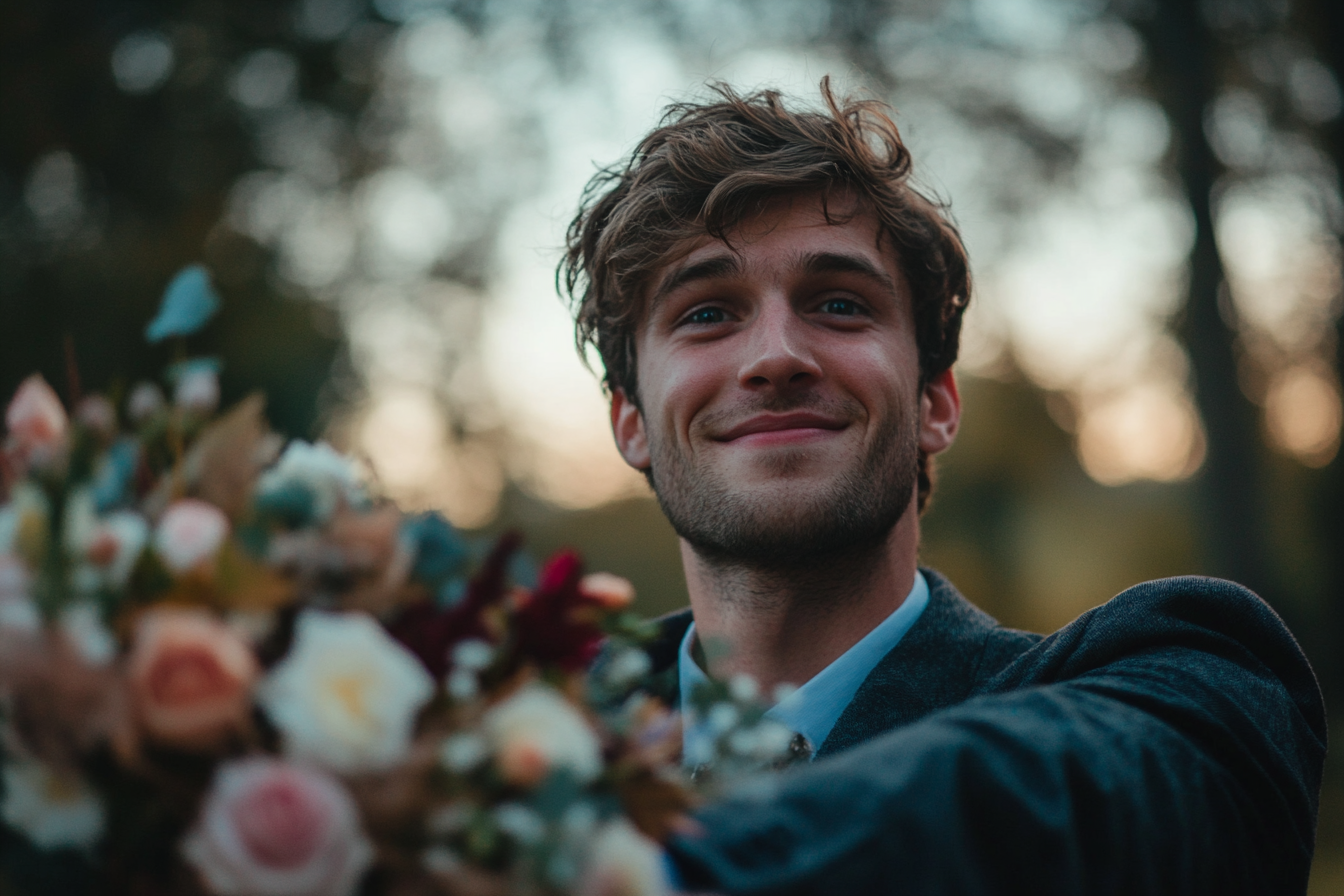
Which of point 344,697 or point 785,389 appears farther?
point 785,389

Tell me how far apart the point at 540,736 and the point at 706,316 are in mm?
2015

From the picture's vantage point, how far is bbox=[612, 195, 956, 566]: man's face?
2.70m

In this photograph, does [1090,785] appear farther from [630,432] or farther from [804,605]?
[630,432]

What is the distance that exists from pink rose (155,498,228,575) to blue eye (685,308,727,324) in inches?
77.1

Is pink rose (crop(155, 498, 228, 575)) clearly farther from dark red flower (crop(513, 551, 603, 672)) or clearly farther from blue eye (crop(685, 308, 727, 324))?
blue eye (crop(685, 308, 727, 324))

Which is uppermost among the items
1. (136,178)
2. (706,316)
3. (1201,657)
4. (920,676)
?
(136,178)

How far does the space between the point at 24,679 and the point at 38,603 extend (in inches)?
2.8

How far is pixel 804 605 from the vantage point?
2.82 metres

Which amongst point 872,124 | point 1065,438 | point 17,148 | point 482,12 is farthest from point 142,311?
point 1065,438

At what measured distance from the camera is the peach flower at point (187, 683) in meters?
0.96

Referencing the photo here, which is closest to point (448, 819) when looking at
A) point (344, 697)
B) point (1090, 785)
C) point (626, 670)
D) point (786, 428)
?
point (344, 697)

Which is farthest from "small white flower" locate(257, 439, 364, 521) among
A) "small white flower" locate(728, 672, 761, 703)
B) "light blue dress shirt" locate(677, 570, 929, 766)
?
"light blue dress shirt" locate(677, 570, 929, 766)

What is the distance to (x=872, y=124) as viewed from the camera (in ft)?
10.9

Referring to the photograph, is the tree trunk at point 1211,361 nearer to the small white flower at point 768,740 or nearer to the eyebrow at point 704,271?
the eyebrow at point 704,271
